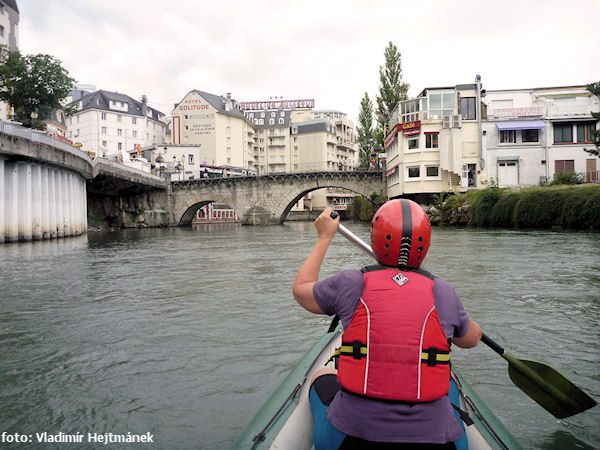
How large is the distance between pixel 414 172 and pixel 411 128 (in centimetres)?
301

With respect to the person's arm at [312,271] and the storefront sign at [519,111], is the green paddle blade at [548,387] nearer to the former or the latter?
the person's arm at [312,271]

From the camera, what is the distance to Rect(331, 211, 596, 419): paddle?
2.79 meters

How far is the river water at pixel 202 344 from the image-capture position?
3.29 m

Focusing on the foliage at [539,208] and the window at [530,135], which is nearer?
the foliage at [539,208]

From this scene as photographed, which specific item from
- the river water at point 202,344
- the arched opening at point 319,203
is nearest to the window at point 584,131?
the river water at point 202,344

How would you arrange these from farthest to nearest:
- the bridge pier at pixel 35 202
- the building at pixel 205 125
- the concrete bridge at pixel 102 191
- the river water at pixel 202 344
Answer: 1. the building at pixel 205 125
2. the concrete bridge at pixel 102 191
3. the bridge pier at pixel 35 202
4. the river water at pixel 202 344

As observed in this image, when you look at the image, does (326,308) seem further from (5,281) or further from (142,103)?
(142,103)

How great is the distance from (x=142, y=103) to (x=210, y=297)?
64020mm

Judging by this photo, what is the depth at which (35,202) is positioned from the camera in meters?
20.8

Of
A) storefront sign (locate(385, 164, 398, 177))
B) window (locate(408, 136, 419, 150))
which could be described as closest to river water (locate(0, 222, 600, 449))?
window (locate(408, 136, 419, 150))

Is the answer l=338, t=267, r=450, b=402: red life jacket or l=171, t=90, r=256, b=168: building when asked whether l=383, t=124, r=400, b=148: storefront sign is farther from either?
l=338, t=267, r=450, b=402: red life jacket

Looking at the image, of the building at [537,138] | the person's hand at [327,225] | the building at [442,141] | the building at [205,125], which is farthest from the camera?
the building at [205,125]

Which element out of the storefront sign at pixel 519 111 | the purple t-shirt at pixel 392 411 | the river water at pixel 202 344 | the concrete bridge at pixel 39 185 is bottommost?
the river water at pixel 202 344

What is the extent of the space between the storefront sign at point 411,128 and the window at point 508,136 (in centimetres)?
540
